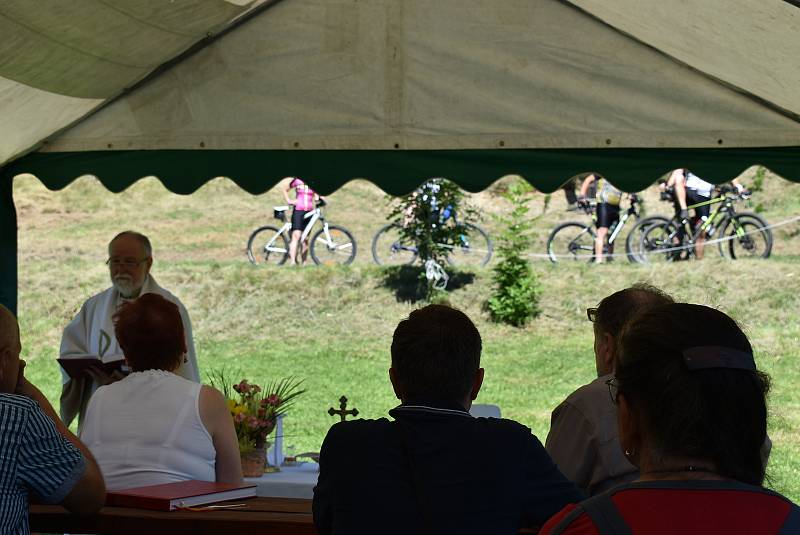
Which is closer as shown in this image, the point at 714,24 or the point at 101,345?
the point at 714,24

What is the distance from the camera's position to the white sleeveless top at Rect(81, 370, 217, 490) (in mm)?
2945

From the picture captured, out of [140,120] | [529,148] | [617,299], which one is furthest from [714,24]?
[140,120]

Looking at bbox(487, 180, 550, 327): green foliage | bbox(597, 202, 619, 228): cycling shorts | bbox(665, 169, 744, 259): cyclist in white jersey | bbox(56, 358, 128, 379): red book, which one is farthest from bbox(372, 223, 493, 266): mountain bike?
bbox(56, 358, 128, 379): red book

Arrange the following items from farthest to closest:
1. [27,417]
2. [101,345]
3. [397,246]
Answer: [397,246] < [101,345] < [27,417]

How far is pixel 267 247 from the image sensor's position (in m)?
15.1

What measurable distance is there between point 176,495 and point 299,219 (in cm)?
1207

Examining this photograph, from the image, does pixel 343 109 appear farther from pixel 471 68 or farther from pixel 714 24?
pixel 714 24

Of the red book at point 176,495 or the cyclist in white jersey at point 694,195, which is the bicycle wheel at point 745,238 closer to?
the cyclist in white jersey at point 694,195

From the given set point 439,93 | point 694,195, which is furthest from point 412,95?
point 694,195

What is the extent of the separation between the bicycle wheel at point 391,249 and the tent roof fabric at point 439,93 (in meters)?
9.40

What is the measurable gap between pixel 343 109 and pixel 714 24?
1.52 metres

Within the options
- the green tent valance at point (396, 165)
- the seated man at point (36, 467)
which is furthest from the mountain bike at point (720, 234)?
the seated man at point (36, 467)

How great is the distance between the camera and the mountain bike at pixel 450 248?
45.6ft

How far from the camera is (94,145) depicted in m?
4.71
